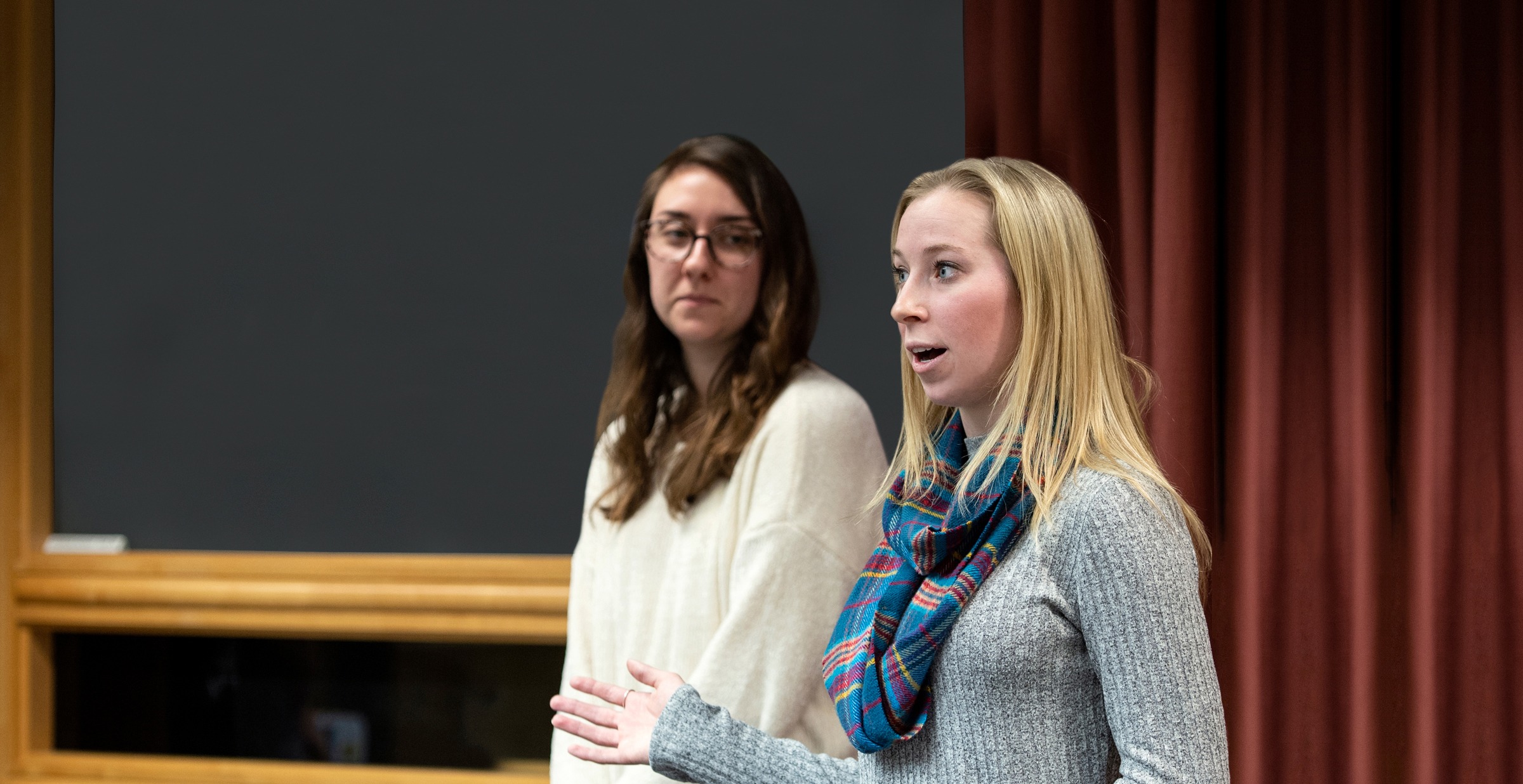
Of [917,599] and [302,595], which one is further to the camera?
[302,595]

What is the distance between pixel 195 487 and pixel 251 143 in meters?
0.72

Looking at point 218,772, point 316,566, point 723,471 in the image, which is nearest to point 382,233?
point 316,566

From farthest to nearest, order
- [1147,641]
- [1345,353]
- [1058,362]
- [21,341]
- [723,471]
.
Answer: [21,341] → [723,471] → [1345,353] → [1058,362] → [1147,641]

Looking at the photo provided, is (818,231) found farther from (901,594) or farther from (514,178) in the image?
(901,594)

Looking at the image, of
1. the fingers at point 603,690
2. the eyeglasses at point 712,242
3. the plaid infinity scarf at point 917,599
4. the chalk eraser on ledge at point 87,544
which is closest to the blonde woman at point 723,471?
the eyeglasses at point 712,242

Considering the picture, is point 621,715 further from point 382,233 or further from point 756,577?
point 382,233

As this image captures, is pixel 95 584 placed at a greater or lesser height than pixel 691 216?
lesser

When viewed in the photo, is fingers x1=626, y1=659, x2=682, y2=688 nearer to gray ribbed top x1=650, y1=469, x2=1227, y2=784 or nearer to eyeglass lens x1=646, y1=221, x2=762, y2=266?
gray ribbed top x1=650, y1=469, x2=1227, y2=784

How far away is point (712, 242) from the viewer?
1.65 meters

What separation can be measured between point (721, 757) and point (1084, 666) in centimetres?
38

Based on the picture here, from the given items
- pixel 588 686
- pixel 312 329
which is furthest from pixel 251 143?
pixel 588 686

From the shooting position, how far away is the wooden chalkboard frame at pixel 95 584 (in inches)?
82.7

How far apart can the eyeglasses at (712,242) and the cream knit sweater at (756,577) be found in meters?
0.21

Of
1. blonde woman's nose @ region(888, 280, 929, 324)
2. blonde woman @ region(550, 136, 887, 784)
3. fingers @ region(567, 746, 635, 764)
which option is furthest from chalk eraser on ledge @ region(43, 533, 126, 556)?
blonde woman's nose @ region(888, 280, 929, 324)
